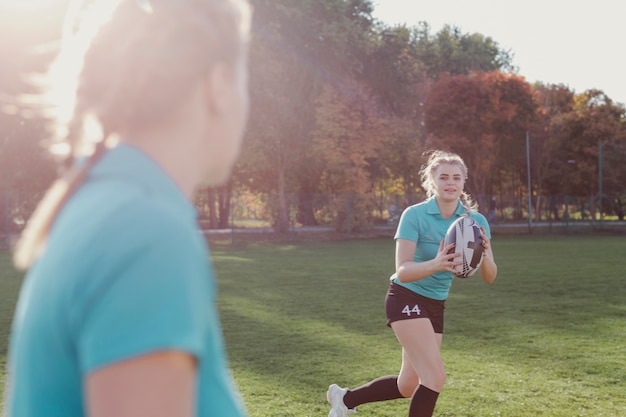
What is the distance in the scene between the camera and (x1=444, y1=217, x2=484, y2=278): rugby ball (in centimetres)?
562

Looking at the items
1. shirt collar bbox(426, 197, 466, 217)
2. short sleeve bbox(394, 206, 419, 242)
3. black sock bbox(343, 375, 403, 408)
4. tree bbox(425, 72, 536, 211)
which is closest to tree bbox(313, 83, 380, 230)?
tree bbox(425, 72, 536, 211)

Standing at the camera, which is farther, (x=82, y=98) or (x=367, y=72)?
(x=367, y=72)

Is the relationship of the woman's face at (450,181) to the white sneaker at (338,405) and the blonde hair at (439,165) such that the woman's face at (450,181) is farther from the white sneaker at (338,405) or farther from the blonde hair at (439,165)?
the white sneaker at (338,405)

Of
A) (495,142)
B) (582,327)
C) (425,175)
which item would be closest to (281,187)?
(495,142)

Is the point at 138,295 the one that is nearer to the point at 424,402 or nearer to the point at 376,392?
the point at 424,402

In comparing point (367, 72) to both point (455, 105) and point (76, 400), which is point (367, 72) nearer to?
point (455, 105)

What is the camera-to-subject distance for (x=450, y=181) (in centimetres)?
571

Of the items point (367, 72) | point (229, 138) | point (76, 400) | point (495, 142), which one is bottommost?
point (76, 400)

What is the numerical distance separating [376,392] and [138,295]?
16.9 feet

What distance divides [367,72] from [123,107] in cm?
4103

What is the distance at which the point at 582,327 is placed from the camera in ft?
34.9

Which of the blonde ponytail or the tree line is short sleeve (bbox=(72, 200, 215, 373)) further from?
the tree line

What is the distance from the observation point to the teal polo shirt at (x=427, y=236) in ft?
18.3

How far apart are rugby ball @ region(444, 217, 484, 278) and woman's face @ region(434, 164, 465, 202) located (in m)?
0.19
